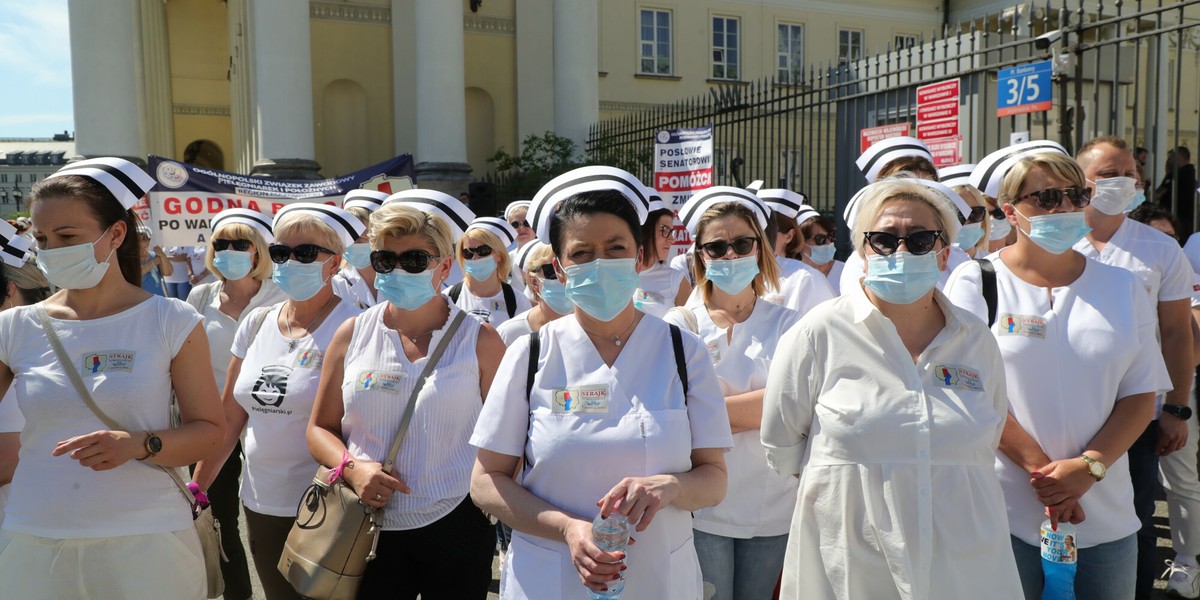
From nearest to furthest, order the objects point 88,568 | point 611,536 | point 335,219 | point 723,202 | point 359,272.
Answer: point 611,536, point 88,568, point 723,202, point 335,219, point 359,272

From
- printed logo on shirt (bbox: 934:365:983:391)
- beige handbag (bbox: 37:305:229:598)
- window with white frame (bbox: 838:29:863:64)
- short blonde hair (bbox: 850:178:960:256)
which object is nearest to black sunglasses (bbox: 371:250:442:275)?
beige handbag (bbox: 37:305:229:598)

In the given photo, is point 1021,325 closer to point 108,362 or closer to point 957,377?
point 957,377

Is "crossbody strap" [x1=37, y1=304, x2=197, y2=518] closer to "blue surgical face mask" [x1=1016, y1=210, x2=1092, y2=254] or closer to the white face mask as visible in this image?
the white face mask

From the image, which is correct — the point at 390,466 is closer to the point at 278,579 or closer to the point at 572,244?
the point at 278,579

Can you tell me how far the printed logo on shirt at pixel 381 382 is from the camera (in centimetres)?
342

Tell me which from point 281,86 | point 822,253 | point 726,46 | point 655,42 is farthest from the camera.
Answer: point 726,46

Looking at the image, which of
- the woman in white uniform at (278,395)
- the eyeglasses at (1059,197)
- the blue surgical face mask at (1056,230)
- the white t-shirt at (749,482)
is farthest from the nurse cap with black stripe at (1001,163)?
the woman in white uniform at (278,395)

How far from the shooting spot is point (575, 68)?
73.6 ft

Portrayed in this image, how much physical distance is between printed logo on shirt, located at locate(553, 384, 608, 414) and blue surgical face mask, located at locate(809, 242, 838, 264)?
16.9ft

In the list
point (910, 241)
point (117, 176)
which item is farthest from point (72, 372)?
point (910, 241)

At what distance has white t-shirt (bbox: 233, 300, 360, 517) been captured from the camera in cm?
385

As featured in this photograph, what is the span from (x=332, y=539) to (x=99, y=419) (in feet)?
2.84

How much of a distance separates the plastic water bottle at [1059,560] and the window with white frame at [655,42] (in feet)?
87.7

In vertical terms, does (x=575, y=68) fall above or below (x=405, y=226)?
above
